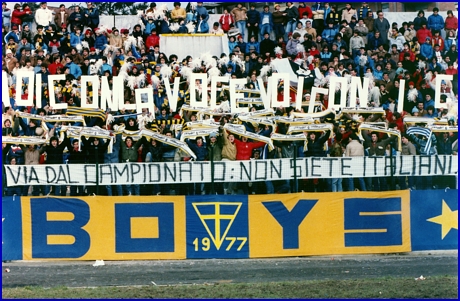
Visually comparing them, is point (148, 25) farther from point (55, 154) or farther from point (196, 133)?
point (55, 154)

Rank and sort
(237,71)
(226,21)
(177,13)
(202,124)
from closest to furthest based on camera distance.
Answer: (202,124), (237,71), (177,13), (226,21)

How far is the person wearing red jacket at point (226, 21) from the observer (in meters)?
23.0

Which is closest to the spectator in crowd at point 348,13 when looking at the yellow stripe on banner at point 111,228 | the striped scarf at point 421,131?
the striped scarf at point 421,131

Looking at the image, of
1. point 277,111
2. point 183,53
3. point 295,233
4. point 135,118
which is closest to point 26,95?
point 135,118

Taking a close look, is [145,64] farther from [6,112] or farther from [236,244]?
[236,244]

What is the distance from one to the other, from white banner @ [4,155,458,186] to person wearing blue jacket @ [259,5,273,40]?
6.77 meters

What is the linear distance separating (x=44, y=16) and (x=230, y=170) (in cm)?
846

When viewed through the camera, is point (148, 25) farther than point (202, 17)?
No

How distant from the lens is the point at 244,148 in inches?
691

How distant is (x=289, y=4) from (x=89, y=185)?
364 inches

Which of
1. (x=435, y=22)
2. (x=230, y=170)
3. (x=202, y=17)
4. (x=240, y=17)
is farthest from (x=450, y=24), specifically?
(x=230, y=170)

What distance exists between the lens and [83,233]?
16.6 meters

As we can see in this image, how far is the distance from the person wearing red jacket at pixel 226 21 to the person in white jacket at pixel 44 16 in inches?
182

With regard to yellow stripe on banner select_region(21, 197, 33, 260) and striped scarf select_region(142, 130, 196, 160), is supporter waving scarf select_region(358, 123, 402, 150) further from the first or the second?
yellow stripe on banner select_region(21, 197, 33, 260)
